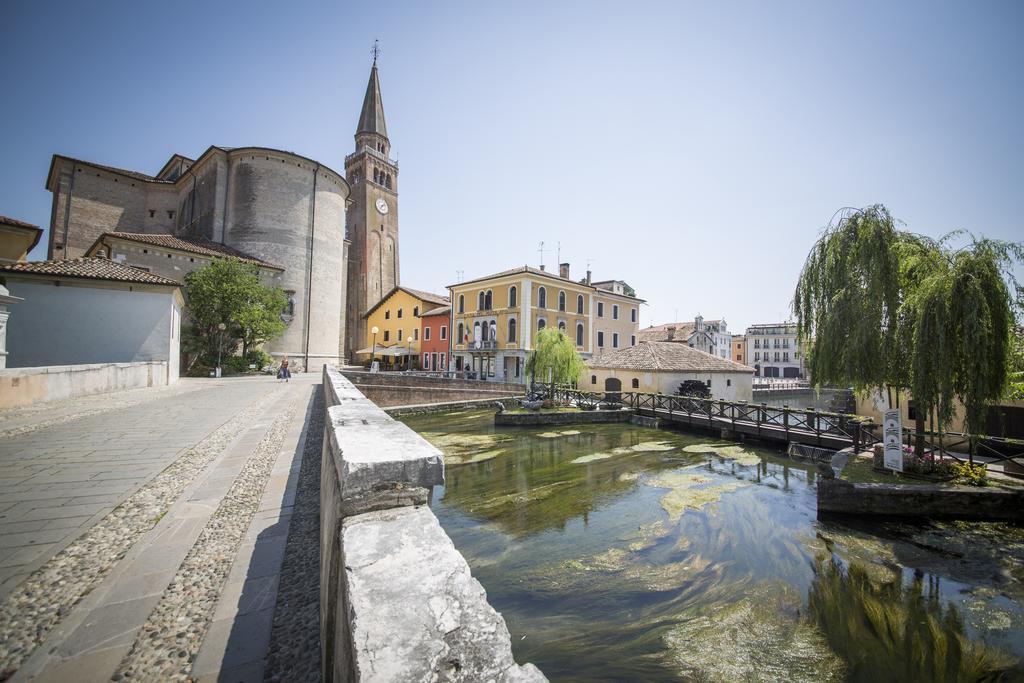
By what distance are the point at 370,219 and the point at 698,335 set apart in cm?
4260

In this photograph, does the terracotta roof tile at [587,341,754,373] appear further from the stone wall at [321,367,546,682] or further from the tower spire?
the tower spire

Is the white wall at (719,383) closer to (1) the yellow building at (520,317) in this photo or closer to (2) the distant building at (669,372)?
(2) the distant building at (669,372)

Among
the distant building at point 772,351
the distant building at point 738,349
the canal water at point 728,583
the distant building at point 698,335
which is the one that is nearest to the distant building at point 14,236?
the canal water at point 728,583

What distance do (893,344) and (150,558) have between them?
13143 mm

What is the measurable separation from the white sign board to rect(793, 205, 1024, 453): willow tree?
57cm

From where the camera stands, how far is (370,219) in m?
48.3

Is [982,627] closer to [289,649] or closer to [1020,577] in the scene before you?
[1020,577]

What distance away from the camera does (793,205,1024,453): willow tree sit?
334 inches

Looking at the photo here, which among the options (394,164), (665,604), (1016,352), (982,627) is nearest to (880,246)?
(1016,352)

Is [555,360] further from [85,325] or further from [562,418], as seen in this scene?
[85,325]

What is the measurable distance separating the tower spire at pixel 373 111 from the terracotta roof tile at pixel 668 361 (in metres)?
42.3

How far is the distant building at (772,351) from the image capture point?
64125 millimetres

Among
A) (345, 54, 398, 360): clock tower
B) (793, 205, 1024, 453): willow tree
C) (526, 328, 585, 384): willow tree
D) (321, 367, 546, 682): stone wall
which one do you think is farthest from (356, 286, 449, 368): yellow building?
(321, 367, 546, 682): stone wall

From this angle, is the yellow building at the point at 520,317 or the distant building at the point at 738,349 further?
the distant building at the point at 738,349
